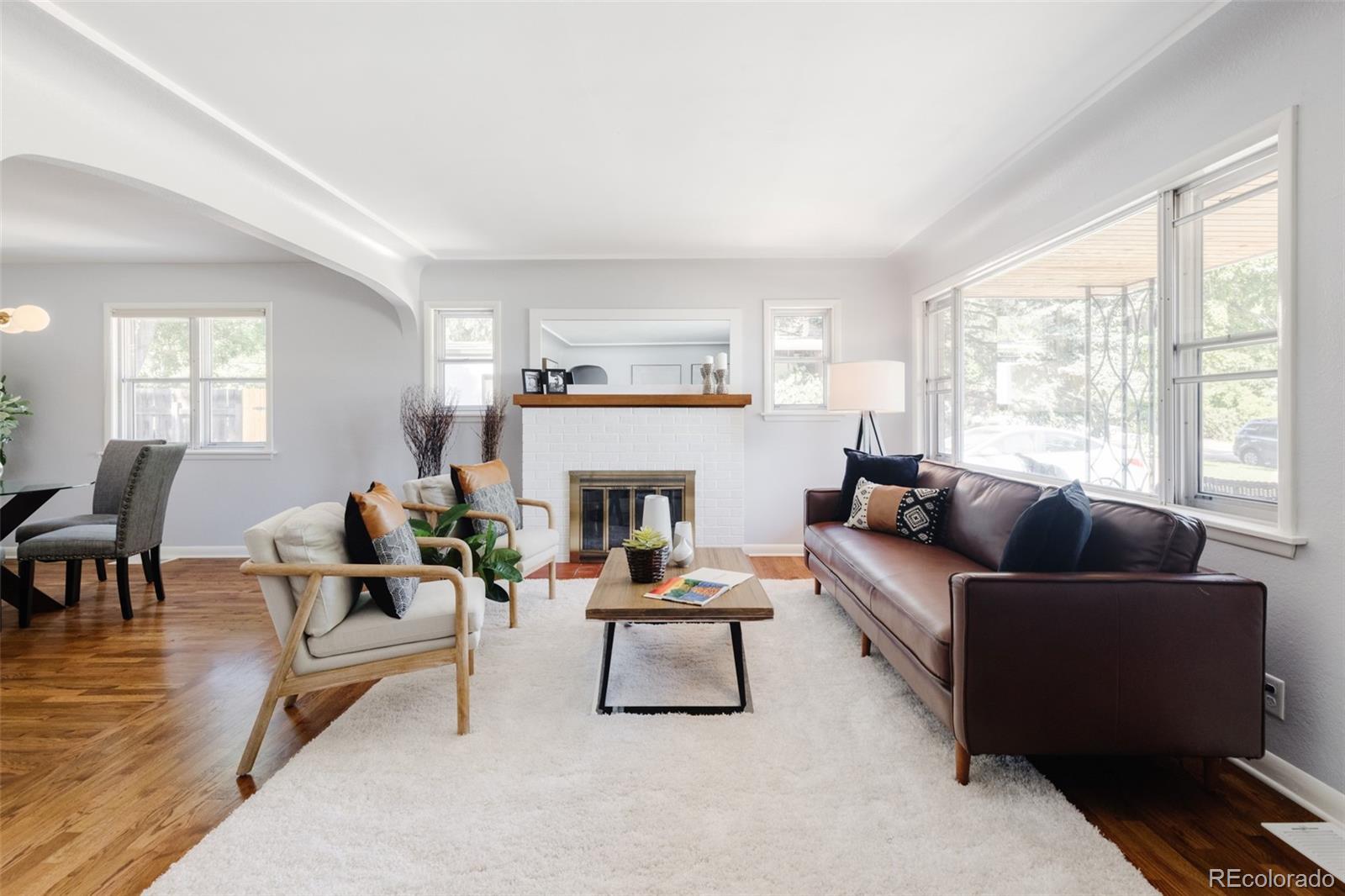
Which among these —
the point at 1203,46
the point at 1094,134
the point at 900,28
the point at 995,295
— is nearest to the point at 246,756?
the point at 900,28

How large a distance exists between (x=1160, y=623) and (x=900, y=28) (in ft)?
6.74

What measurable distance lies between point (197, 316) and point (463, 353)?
90.0 inches

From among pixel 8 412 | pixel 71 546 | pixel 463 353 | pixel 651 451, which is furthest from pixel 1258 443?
pixel 8 412

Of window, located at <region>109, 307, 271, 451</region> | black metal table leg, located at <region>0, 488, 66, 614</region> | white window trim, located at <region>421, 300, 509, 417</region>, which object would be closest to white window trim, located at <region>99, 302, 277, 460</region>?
window, located at <region>109, 307, 271, 451</region>

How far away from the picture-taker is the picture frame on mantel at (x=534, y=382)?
15.8 feet

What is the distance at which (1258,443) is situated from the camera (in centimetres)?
203

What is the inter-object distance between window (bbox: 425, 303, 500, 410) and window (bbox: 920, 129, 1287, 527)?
12.3 feet

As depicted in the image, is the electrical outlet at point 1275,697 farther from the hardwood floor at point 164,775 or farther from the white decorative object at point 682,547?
the white decorative object at point 682,547

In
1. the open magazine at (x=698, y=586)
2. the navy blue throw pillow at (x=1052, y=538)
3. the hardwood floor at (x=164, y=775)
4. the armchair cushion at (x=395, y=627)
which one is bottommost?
the hardwood floor at (x=164, y=775)

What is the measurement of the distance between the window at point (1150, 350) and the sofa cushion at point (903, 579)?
0.90m

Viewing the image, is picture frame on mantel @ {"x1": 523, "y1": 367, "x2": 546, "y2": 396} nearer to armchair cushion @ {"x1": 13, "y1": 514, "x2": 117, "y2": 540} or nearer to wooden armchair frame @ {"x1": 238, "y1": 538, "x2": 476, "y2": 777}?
armchair cushion @ {"x1": 13, "y1": 514, "x2": 117, "y2": 540}

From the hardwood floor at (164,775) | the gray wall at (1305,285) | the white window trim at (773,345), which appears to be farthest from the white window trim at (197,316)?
the gray wall at (1305,285)

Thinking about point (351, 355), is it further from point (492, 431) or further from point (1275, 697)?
point (1275, 697)

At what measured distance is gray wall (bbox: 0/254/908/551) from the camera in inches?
193
